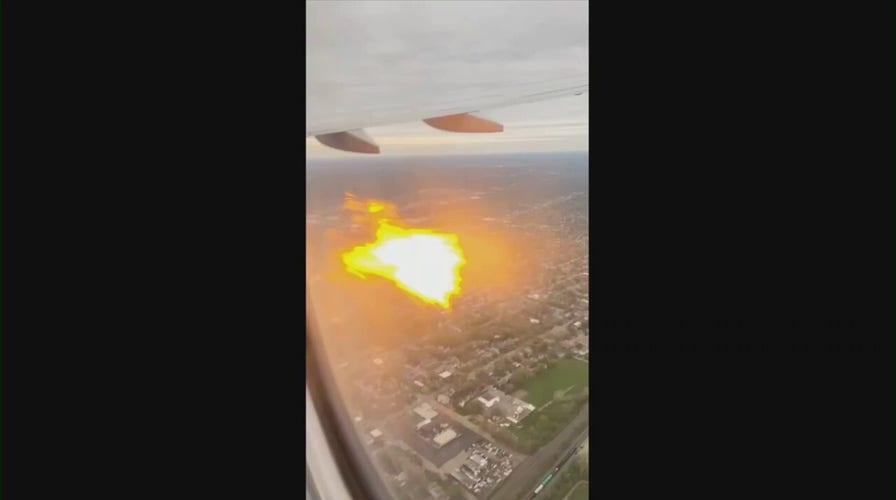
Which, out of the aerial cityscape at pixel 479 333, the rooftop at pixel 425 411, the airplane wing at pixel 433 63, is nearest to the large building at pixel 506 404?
the aerial cityscape at pixel 479 333

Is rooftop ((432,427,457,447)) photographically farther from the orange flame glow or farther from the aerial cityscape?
the orange flame glow

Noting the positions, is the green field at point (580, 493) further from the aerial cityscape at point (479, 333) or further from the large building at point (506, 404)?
the large building at point (506, 404)

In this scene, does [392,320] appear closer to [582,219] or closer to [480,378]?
[480,378]

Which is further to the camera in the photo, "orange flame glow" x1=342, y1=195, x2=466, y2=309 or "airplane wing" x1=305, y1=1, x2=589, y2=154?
"orange flame glow" x1=342, y1=195, x2=466, y2=309

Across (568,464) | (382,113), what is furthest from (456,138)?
(568,464)

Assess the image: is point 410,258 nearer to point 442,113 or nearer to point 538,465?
point 442,113

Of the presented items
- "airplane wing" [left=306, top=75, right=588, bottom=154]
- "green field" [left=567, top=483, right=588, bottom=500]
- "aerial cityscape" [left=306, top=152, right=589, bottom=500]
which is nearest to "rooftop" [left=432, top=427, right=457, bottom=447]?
"aerial cityscape" [left=306, top=152, right=589, bottom=500]

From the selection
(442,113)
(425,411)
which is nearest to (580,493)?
(425,411)
